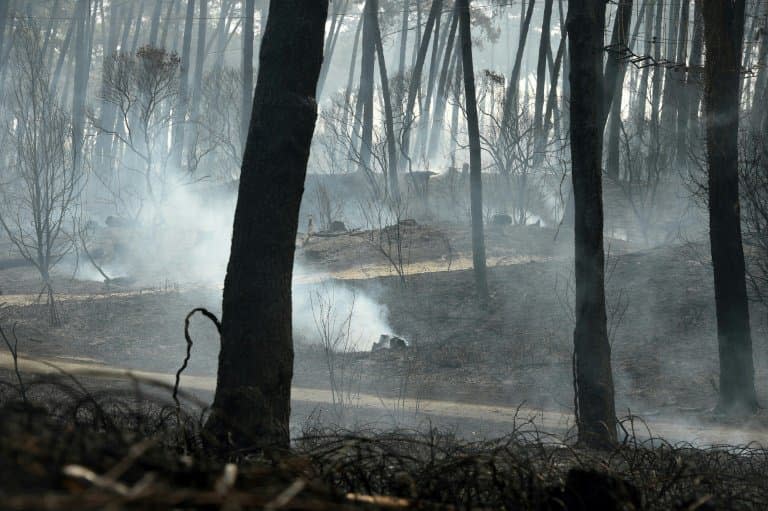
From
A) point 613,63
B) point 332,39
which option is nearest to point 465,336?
point 613,63

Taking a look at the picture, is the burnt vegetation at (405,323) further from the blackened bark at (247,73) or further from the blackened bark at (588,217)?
the blackened bark at (247,73)

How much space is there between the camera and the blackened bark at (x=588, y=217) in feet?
25.0

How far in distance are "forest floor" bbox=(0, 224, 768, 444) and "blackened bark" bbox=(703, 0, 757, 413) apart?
472 mm

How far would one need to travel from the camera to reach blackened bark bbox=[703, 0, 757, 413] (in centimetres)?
1041

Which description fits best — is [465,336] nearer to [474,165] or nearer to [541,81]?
[474,165]

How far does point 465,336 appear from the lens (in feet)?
51.4

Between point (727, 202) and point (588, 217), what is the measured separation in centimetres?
374

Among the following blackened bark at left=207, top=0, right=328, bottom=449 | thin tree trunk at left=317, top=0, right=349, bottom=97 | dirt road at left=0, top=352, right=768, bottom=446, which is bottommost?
dirt road at left=0, top=352, right=768, bottom=446

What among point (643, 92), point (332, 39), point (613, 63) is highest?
point (332, 39)

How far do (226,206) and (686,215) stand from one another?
56.7 ft

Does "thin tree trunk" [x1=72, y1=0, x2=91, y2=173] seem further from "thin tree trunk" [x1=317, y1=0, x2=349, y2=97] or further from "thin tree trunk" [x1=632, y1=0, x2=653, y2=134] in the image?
"thin tree trunk" [x1=632, y1=0, x2=653, y2=134]

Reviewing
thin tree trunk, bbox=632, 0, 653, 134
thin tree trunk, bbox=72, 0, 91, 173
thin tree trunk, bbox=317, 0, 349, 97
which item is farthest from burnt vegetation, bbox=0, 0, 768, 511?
thin tree trunk, bbox=317, 0, 349, 97

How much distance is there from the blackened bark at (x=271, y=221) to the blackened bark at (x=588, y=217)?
10.6 feet

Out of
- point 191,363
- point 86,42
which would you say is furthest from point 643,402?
point 86,42
